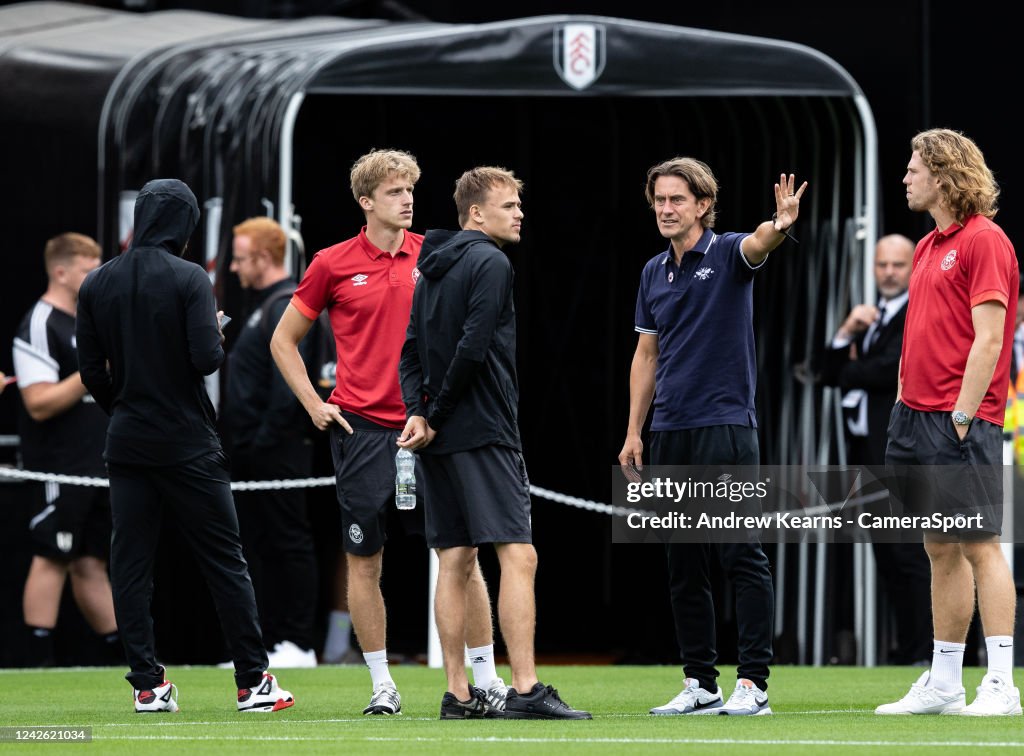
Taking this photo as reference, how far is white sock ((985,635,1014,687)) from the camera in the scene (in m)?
7.47

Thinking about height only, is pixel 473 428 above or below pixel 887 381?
above

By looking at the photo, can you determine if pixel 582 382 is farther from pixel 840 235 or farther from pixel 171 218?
pixel 171 218

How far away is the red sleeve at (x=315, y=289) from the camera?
8.04m

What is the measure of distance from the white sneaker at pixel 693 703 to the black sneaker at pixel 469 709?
27.2 inches

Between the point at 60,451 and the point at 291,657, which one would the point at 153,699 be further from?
the point at 60,451

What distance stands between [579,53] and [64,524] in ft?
11.6

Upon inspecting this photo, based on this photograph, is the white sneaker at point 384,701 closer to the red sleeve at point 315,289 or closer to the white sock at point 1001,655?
the red sleeve at point 315,289

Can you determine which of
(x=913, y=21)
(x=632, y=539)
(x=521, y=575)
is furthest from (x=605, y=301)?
(x=521, y=575)

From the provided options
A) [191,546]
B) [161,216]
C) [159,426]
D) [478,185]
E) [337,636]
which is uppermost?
[478,185]

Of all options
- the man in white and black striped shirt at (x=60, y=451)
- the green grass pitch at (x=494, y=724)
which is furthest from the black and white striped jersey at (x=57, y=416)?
the green grass pitch at (x=494, y=724)

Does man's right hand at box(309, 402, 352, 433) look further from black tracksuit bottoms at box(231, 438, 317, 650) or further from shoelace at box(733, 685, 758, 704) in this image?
black tracksuit bottoms at box(231, 438, 317, 650)

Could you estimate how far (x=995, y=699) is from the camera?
24.5 feet

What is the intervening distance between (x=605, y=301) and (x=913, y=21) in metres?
2.34

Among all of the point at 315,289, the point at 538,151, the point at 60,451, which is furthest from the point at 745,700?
the point at 538,151
